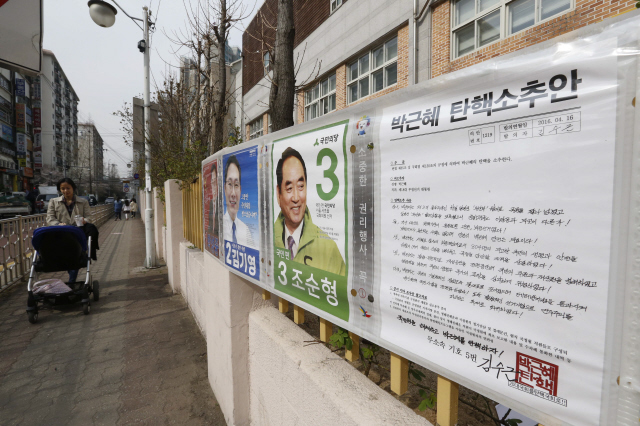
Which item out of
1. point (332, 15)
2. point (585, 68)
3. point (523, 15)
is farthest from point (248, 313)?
point (332, 15)

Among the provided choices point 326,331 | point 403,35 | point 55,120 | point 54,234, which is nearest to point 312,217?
point 326,331

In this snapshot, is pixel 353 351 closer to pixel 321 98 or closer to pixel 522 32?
pixel 522 32

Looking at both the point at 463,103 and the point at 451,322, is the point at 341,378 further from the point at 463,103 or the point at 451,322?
the point at 463,103

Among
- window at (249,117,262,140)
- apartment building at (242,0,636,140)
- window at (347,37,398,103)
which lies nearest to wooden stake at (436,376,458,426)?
apartment building at (242,0,636,140)

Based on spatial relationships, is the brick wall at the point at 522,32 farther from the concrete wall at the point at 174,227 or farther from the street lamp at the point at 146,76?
the street lamp at the point at 146,76

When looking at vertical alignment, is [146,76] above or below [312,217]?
above

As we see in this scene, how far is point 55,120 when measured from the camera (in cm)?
6838

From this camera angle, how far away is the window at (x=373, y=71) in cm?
1288

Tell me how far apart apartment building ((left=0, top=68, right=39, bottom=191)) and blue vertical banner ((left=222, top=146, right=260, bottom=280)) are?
56.1 metres

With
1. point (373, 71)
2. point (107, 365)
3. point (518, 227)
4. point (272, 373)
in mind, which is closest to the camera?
point (518, 227)

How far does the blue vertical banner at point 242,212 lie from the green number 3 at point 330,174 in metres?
0.76

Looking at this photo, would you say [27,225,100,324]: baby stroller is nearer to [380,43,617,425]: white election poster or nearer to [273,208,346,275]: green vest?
[273,208,346,275]: green vest

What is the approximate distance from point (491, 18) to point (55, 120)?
3262 inches

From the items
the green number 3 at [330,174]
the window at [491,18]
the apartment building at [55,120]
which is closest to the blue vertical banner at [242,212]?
the green number 3 at [330,174]
